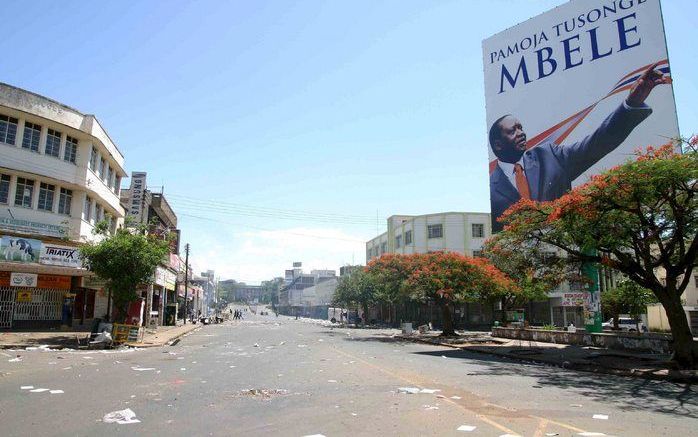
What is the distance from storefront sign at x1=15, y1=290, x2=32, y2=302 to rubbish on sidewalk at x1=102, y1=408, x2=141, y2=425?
74.2 ft

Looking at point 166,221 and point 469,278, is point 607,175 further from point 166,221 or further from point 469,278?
point 166,221

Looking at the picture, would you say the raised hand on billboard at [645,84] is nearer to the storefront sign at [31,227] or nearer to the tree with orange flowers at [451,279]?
the tree with orange flowers at [451,279]

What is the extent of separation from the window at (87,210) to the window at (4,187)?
4.06 meters

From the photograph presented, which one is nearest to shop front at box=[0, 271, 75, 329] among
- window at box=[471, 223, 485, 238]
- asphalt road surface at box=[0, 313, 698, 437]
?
asphalt road surface at box=[0, 313, 698, 437]

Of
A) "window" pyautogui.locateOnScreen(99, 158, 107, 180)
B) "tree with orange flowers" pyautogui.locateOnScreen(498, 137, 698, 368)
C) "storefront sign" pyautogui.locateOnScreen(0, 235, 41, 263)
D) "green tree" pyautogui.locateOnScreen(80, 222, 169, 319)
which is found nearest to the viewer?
"tree with orange flowers" pyautogui.locateOnScreen(498, 137, 698, 368)

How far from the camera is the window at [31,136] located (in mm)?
26859

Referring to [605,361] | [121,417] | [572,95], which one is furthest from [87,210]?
[572,95]

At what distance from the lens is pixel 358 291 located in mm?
61812

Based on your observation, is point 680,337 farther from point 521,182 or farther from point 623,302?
point 623,302

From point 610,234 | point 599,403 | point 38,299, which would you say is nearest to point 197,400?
point 599,403

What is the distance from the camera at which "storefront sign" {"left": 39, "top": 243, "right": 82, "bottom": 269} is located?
1038 inches

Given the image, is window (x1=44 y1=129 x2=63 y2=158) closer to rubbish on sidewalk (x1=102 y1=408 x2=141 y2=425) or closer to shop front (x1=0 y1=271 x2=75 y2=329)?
shop front (x1=0 y1=271 x2=75 y2=329)

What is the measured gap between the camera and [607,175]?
16.5 metres

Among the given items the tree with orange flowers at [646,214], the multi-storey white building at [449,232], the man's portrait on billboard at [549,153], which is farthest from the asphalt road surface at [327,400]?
the multi-storey white building at [449,232]
